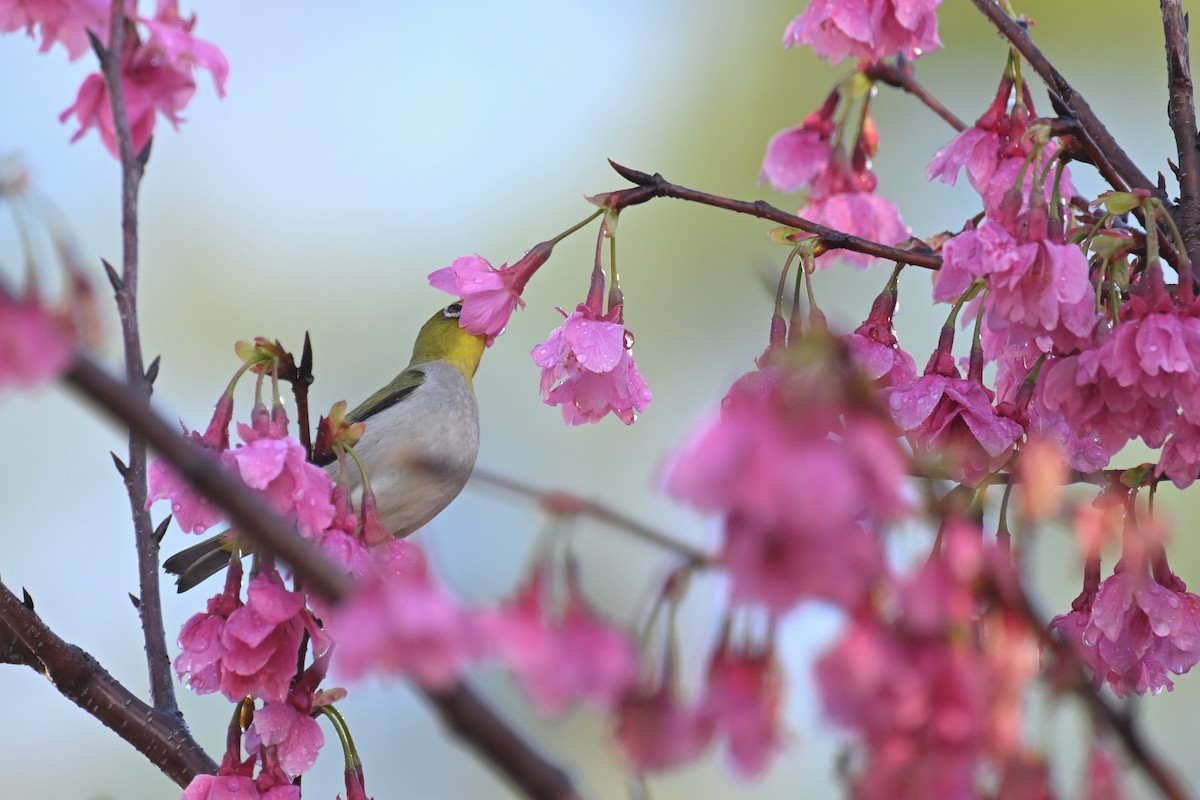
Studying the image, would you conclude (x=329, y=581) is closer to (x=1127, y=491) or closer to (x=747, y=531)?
(x=747, y=531)

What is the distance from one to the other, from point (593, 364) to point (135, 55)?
0.71 m

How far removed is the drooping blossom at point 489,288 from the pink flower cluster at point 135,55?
0.57 meters

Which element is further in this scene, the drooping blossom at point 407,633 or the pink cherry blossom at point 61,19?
the pink cherry blossom at point 61,19

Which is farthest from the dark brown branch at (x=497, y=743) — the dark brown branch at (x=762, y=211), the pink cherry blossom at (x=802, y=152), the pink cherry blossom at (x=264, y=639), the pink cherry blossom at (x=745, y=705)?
the pink cherry blossom at (x=802, y=152)

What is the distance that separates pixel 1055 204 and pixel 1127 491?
0.35 m

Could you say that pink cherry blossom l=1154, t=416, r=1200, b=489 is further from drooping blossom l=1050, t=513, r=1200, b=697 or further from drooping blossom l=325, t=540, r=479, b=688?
drooping blossom l=325, t=540, r=479, b=688

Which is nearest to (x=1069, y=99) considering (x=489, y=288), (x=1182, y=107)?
(x=1182, y=107)

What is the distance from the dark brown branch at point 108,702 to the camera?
6.06 ft

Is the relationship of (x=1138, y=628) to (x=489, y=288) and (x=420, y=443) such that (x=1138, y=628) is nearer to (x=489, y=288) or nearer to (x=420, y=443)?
(x=489, y=288)

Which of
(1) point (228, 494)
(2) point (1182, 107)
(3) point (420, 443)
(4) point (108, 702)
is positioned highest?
(3) point (420, 443)

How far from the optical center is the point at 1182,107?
6.11ft

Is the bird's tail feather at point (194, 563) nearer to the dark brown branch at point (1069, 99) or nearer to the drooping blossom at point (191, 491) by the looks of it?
the drooping blossom at point (191, 491)

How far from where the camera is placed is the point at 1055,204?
1546 millimetres

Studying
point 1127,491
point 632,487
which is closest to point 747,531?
point 1127,491
